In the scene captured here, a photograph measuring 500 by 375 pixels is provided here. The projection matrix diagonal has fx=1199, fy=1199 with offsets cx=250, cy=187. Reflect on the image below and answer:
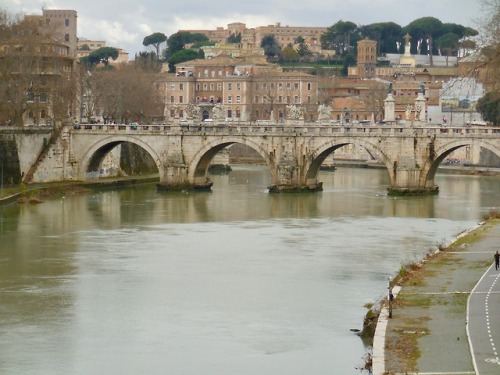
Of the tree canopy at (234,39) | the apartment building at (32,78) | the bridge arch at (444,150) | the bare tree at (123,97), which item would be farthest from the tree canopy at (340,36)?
the bridge arch at (444,150)

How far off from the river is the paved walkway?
0.90 metres

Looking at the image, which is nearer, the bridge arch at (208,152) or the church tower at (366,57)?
the bridge arch at (208,152)

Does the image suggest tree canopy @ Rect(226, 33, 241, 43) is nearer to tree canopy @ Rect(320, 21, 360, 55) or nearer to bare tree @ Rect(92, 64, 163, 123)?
tree canopy @ Rect(320, 21, 360, 55)

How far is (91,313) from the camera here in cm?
2389

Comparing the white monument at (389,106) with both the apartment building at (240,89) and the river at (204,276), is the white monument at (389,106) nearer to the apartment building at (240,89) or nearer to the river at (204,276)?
the river at (204,276)

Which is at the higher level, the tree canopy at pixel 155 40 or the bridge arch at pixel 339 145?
the tree canopy at pixel 155 40

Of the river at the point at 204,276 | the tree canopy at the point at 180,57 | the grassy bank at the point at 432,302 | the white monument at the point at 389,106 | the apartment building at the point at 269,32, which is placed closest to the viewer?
the grassy bank at the point at 432,302

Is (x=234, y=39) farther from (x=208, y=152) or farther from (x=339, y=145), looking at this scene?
(x=339, y=145)

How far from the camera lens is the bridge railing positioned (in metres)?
47.6

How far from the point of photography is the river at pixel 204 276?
20734 millimetres

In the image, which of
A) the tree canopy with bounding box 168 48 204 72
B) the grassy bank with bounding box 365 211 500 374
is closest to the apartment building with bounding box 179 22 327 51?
the tree canopy with bounding box 168 48 204 72

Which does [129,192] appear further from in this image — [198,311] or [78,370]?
[78,370]

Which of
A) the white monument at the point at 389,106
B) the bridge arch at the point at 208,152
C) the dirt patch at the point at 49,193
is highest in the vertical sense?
the white monument at the point at 389,106

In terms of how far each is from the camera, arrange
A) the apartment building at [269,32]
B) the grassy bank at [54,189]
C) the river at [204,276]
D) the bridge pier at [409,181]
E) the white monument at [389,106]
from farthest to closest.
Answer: the apartment building at [269,32] → the white monument at [389,106] → the bridge pier at [409,181] → the grassy bank at [54,189] → the river at [204,276]
